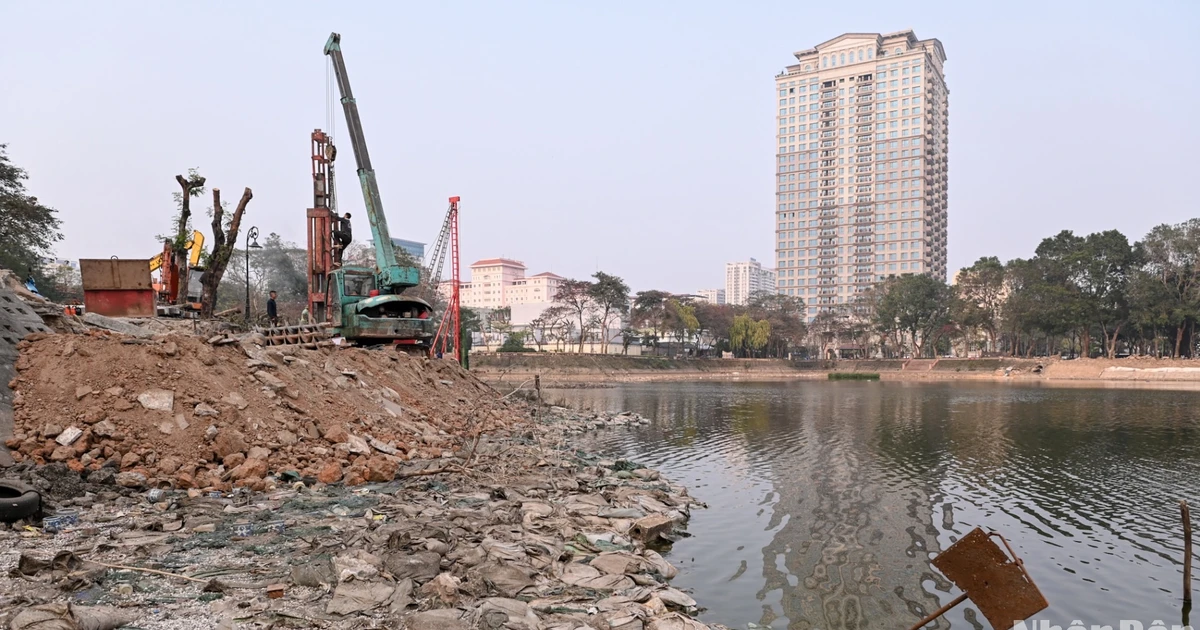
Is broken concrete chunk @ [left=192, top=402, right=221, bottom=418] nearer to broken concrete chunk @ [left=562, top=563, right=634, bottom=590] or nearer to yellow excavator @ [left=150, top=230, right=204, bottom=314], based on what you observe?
broken concrete chunk @ [left=562, top=563, right=634, bottom=590]

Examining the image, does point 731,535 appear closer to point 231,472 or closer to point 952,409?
point 231,472

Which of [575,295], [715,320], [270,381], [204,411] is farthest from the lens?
[715,320]

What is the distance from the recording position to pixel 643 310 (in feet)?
332

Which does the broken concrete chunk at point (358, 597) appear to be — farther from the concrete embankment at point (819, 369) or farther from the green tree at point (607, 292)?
the green tree at point (607, 292)

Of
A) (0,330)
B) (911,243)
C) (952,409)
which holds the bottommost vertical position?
(952,409)

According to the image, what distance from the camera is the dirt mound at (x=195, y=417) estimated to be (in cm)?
1248

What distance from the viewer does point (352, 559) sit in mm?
8406

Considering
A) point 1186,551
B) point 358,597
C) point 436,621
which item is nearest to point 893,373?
point 1186,551

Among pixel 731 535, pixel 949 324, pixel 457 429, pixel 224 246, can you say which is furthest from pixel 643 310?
pixel 731 535

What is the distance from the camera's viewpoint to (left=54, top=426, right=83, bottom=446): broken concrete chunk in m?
12.3

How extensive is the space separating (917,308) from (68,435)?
10813cm

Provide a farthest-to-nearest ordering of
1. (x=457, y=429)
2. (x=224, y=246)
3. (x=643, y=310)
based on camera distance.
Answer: (x=643, y=310), (x=224, y=246), (x=457, y=429)

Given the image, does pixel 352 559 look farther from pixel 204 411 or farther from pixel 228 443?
pixel 204 411

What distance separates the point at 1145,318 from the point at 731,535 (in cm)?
→ 9076
